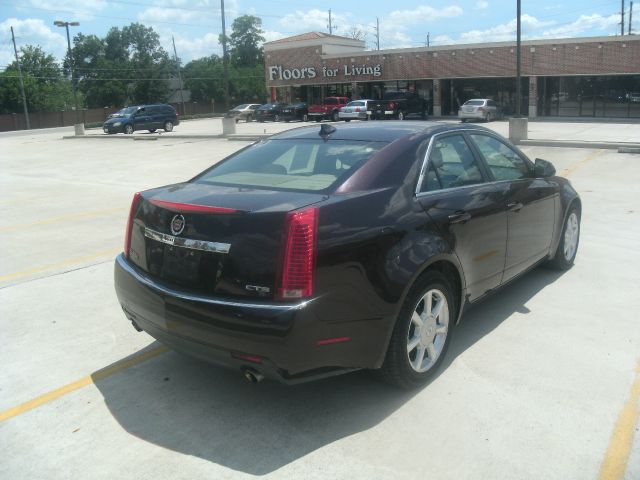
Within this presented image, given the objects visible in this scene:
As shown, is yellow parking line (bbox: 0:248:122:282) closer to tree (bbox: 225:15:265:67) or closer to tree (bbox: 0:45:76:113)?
tree (bbox: 0:45:76:113)

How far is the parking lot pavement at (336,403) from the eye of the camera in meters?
3.01

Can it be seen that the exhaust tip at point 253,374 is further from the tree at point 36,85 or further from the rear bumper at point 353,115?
the tree at point 36,85

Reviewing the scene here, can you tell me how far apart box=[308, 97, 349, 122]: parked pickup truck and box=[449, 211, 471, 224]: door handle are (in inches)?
1526

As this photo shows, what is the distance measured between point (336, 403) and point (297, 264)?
1.03m

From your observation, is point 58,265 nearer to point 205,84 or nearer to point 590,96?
point 590,96

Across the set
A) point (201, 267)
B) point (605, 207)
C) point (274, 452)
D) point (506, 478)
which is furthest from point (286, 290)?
point (605, 207)

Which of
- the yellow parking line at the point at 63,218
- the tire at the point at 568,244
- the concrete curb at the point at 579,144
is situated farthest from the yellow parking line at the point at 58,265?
the concrete curb at the point at 579,144

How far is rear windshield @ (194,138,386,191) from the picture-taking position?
371 centimetres

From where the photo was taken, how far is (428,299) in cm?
368

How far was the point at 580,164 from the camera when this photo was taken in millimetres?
14930

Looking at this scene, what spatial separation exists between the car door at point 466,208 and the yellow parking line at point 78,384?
2.21m

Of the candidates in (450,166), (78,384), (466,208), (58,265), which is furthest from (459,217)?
(58,265)

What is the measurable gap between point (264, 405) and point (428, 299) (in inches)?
46.5

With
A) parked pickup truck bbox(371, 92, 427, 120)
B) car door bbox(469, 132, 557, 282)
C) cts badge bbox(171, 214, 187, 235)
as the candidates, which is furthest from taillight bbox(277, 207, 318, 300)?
parked pickup truck bbox(371, 92, 427, 120)
